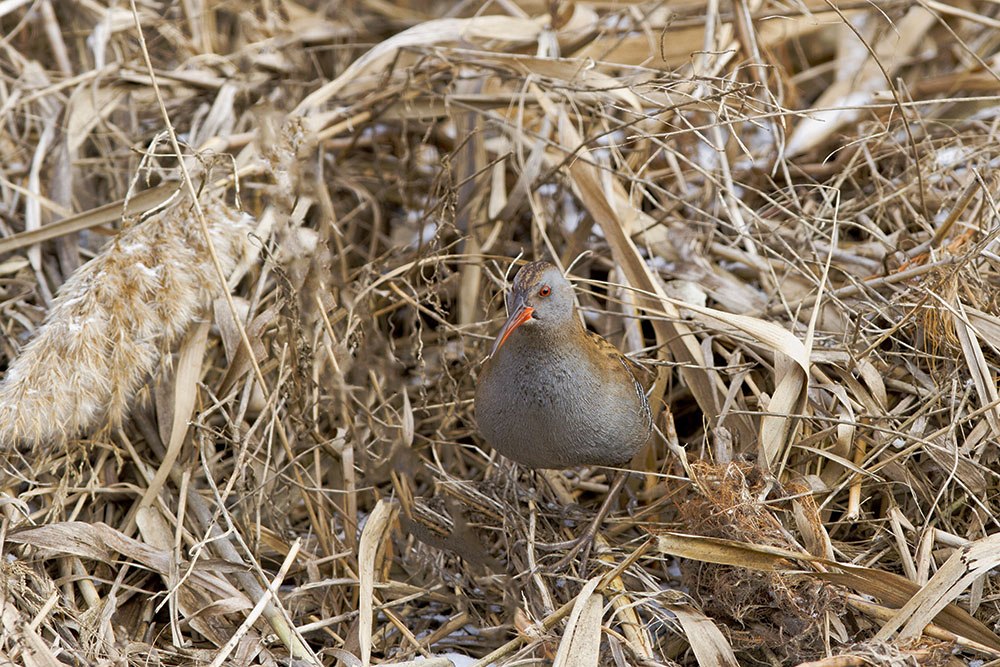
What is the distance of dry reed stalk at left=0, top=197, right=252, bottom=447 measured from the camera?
2.33 m

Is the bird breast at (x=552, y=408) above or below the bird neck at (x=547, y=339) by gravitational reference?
below

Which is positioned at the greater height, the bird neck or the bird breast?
the bird neck

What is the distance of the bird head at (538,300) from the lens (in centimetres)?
228

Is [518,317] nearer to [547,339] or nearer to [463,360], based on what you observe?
[547,339]

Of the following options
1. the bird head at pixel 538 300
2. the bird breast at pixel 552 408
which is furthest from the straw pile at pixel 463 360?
the bird head at pixel 538 300

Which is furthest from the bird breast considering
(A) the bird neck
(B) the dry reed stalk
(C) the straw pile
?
(B) the dry reed stalk

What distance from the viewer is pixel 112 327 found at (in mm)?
2436

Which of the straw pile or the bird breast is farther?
the bird breast

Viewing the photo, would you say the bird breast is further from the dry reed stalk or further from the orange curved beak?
the dry reed stalk

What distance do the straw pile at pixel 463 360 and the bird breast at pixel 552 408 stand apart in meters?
0.24

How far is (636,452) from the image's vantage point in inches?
99.1

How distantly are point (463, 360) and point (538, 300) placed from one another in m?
0.76

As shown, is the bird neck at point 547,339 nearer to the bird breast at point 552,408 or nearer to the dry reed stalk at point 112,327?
the bird breast at point 552,408

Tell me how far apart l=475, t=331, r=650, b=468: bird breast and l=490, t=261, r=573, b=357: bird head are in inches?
2.4
